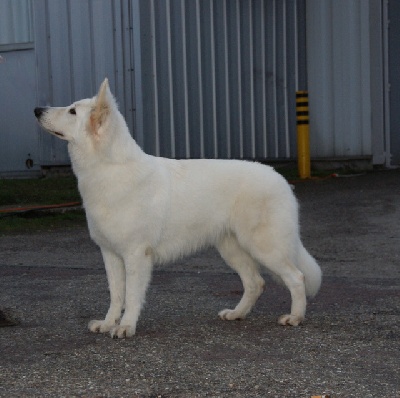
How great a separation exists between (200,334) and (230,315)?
0.56 metres

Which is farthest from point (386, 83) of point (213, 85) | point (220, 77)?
point (213, 85)

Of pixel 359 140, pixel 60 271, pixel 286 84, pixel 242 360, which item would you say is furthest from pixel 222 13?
pixel 242 360

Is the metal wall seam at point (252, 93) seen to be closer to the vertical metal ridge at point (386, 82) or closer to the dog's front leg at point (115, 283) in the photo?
the vertical metal ridge at point (386, 82)

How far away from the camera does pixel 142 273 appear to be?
19.7ft

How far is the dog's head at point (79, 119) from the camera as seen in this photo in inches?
232

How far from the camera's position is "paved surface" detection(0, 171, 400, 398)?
469 centimetres

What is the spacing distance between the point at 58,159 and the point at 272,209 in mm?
10081

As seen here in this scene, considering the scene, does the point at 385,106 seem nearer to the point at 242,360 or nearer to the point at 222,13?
the point at 222,13

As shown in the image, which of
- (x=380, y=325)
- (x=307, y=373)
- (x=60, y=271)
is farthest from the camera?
(x=60, y=271)

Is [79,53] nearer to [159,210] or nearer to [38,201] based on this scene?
[38,201]

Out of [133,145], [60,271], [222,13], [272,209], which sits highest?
[222,13]

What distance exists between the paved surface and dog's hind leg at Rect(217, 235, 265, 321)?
0.44ft

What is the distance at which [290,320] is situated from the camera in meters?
6.11

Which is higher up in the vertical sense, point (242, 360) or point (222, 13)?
point (222, 13)
